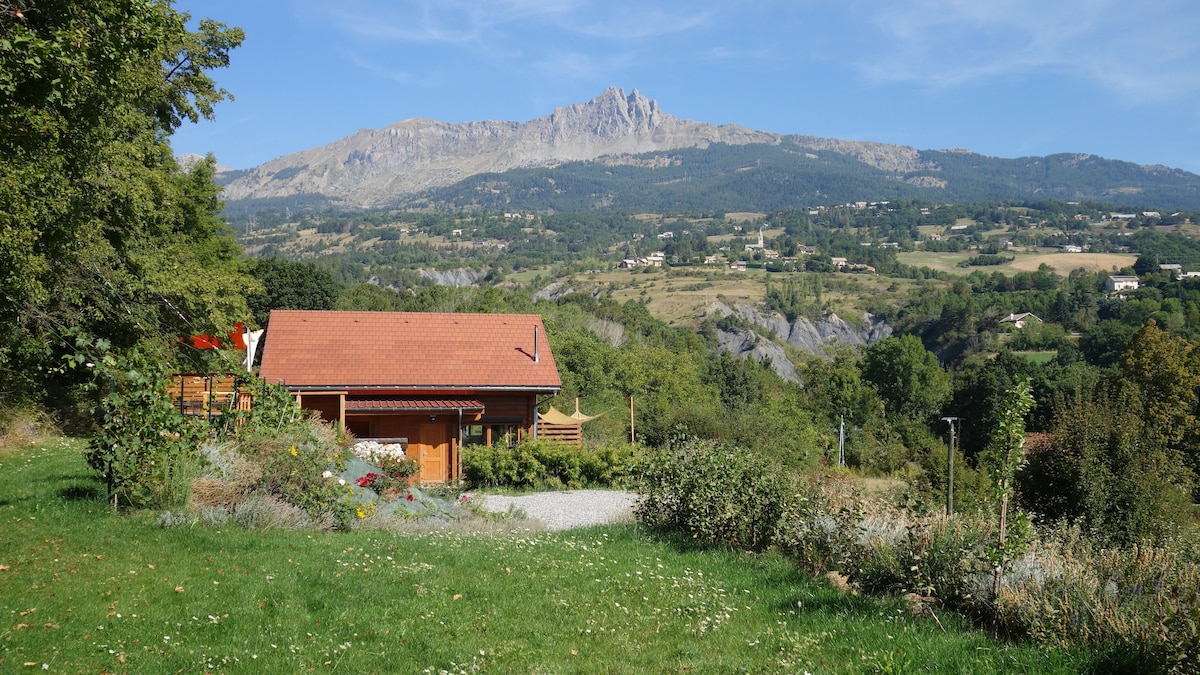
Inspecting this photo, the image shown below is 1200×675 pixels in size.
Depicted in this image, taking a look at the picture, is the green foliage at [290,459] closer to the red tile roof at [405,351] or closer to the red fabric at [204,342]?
the red tile roof at [405,351]

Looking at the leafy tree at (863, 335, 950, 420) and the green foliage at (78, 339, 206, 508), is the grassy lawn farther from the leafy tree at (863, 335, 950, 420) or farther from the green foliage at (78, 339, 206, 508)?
the leafy tree at (863, 335, 950, 420)

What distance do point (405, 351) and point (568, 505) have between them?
9.00 metres

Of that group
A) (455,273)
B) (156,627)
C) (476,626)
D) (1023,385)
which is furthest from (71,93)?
(455,273)

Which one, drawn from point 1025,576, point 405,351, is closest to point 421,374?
point 405,351

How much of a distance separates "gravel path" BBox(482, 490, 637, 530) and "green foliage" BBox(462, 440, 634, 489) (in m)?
0.91

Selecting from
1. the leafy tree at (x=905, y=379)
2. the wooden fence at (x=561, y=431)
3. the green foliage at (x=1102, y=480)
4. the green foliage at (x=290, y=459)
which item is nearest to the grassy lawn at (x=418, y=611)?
the green foliage at (x=290, y=459)

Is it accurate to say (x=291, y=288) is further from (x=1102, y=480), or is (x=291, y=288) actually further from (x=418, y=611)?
(x=418, y=611)

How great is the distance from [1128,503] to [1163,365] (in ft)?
129

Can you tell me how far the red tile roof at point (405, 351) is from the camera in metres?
24.5

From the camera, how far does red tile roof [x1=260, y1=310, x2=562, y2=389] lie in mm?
24469

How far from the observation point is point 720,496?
10234mm

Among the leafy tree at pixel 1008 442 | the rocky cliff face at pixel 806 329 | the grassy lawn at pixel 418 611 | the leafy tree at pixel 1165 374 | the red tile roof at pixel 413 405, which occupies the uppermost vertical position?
the leafy tree at pixel 1008 442

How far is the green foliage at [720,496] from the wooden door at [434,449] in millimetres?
13352

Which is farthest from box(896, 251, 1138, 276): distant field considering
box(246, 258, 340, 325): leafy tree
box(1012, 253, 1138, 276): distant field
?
box(246, 258, 340, 325): leafy tree
